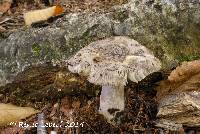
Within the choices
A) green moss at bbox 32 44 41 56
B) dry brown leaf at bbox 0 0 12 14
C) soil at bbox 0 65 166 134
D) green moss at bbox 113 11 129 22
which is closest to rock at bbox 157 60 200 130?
soil at bbox 0 65 166 134

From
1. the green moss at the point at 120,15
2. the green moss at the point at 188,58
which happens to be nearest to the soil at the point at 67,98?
the green moss at the point at 188,58

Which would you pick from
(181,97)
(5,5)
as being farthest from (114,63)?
(5,5)

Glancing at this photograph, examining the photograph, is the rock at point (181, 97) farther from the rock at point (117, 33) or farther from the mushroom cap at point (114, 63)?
the mushroom cap at point (114, 63)

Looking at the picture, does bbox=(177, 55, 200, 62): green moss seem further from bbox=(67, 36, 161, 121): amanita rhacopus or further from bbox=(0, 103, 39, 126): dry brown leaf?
bbox=(0, 103, 39, 126): dry brown leaf

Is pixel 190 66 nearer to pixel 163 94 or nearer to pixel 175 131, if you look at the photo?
pixel 163 94

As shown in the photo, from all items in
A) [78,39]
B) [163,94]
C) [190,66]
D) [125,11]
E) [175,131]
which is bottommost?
[175,131]

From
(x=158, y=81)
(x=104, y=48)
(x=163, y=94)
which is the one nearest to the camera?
(x=104, y=48)

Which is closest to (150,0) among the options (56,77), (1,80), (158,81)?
(158,81)
